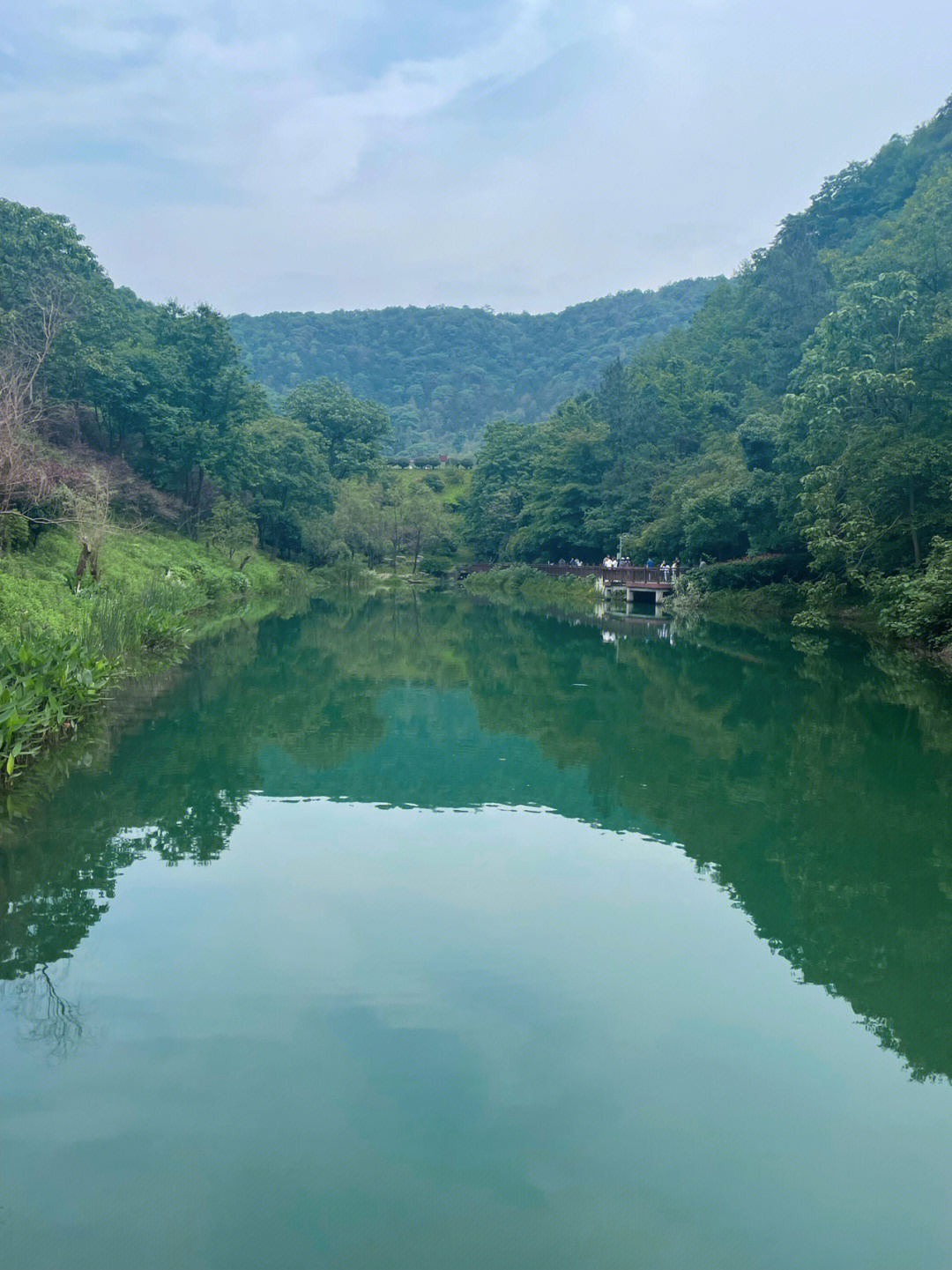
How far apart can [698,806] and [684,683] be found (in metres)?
8.49

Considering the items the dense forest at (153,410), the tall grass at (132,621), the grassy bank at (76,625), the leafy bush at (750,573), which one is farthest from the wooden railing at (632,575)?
the tall grass at (132,621)

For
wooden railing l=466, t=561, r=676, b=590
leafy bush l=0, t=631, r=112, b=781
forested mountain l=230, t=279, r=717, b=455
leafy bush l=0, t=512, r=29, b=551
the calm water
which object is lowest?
the calm water

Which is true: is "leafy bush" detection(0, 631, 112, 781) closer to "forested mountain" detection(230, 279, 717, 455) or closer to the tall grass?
the tall grass

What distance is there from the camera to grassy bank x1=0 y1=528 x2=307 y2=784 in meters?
10.5

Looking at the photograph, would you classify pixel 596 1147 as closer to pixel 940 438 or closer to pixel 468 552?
pixel 940 438

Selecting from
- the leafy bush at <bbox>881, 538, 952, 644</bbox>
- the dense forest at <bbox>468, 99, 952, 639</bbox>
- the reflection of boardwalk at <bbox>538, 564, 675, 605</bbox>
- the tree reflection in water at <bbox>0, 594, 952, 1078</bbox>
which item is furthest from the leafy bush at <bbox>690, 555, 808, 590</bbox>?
the tree reflection in water at <bbox>0, 594, 952, 1078</bbox>

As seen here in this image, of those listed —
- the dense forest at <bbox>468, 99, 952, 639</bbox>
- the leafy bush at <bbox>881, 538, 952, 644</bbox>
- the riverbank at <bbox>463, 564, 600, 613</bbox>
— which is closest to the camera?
the leafy bush at <bbox>881, 538, 952, 644</bbox>

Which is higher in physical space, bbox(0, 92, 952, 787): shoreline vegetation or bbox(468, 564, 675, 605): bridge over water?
bbox(0, 92, 952, 787): shoreline vegetation

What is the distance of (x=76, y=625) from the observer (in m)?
15.0

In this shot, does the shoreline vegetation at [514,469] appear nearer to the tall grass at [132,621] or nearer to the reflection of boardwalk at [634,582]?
the tall grass at [132,621]

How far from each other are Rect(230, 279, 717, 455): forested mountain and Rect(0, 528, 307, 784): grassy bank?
8905 centimetres

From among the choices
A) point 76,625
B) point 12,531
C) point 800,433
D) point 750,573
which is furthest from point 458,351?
point 76,625

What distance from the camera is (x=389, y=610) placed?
3653 cm

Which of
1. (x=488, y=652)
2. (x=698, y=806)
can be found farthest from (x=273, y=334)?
(x=698, y=806)
